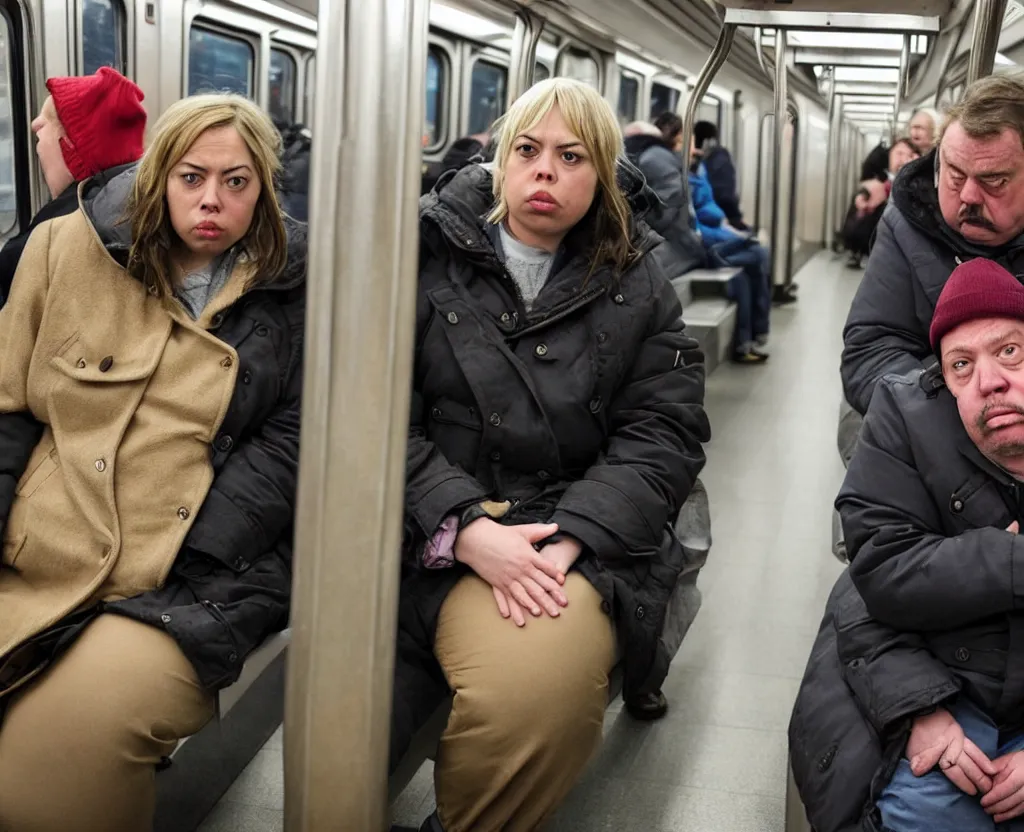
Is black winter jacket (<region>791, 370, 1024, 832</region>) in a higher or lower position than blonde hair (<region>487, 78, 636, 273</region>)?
lower

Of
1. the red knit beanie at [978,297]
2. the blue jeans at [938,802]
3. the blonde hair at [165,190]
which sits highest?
the blonde hair at [165,190]

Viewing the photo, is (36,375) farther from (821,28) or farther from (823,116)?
(823,116)

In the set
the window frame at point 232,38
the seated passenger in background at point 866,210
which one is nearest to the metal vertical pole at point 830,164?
the seated passenger in background at point 866,210

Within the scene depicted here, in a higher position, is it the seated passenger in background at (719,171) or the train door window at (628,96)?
the train door window at (628,96)

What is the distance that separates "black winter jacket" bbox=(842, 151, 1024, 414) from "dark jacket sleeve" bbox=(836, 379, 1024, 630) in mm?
488

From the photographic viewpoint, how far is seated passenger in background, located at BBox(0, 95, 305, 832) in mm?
Result: 2027

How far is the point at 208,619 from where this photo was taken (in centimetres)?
208

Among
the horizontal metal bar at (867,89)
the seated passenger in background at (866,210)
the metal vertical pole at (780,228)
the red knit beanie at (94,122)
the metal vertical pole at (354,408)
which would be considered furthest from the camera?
the horizontal metal bar at (867,89)

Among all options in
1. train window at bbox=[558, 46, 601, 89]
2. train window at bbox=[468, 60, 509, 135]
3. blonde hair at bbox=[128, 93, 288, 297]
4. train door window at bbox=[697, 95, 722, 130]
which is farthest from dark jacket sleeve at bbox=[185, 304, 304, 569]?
train door window at bbox=[697, 95, 722, 130]

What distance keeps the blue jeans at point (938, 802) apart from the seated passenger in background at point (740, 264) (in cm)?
619

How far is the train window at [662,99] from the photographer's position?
971cm

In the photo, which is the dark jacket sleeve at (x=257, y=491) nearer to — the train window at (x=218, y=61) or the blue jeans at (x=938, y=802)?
the blue jeans at (x=938, y=802)

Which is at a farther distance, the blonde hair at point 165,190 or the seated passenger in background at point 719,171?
the seated passenger in background at point 719,171

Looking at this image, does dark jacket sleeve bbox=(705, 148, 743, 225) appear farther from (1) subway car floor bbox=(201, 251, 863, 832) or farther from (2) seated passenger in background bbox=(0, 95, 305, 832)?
(2) seated passenger in background bbox=(0, 95, 305, 832)
